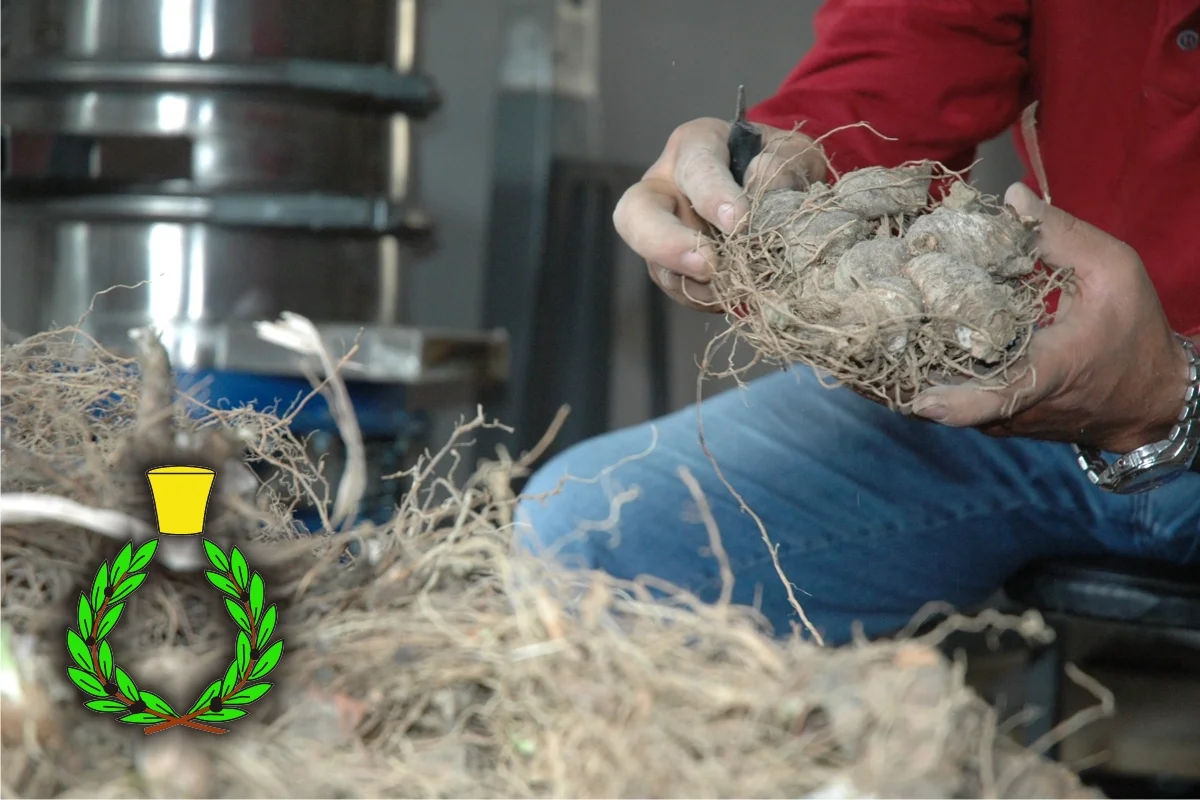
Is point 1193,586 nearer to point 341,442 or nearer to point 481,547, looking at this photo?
point 481,547

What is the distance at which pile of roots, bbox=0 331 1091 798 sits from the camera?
30cm

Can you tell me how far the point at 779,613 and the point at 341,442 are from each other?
0.55 m

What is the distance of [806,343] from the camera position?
618 mm

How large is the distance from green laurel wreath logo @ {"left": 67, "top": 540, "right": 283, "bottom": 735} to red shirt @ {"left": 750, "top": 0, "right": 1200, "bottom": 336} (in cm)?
60

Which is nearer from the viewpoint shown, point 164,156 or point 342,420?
point 342,420

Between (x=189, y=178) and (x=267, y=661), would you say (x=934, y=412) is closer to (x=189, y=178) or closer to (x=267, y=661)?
(x=267, y=661)

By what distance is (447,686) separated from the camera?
0.34 metres

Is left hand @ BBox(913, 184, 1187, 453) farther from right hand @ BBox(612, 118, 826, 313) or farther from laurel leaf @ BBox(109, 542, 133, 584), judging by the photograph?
laurel leaf @ BBox(109, 542, 133, 584)

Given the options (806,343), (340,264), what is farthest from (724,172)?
(340,264)

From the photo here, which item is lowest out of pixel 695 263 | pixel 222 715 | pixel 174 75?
pixel 222 715

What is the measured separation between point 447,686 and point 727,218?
0.41m

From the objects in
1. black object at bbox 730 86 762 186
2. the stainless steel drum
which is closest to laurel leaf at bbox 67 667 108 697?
black object at bbox 730 86 762 186

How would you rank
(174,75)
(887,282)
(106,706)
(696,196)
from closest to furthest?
(106,706) < (887,282) < (696,196) < (174,75)

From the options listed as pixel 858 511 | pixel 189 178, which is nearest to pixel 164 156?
pixel 189 178
